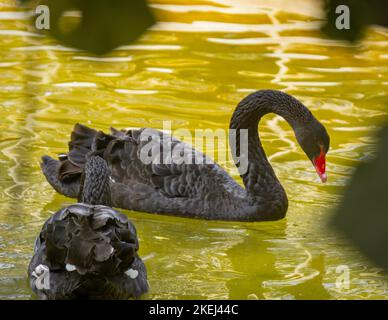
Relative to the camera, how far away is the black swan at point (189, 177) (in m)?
5.15

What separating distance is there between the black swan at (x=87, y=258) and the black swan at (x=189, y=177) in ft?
4.44

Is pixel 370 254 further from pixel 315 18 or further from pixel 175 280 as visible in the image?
pixel 175 280

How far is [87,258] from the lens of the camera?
3529 millimetres

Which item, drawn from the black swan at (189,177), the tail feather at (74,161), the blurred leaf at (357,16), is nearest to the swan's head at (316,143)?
the black swan at (189,177)

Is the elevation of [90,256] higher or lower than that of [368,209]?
lower

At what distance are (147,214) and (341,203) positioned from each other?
4.62 m

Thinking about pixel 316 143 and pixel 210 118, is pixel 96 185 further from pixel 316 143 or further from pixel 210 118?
pixel 210 118

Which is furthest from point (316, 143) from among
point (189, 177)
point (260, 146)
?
point (189, 177)

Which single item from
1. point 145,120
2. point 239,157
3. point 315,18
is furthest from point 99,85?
point 315,18

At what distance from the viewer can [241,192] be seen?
537 centimetres

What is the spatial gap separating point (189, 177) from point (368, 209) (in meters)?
4.63

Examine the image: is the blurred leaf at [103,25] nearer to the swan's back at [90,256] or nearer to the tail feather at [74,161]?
the swan's back at [90,256]

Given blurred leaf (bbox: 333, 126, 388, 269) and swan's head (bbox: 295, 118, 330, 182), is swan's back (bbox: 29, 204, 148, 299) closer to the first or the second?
swan's head (bbox: 295, 118, 330, 182)

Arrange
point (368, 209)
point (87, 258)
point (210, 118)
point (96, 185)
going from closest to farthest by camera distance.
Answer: point (368, 209), point (87, 258), point (96, 185), point (210, 118)
